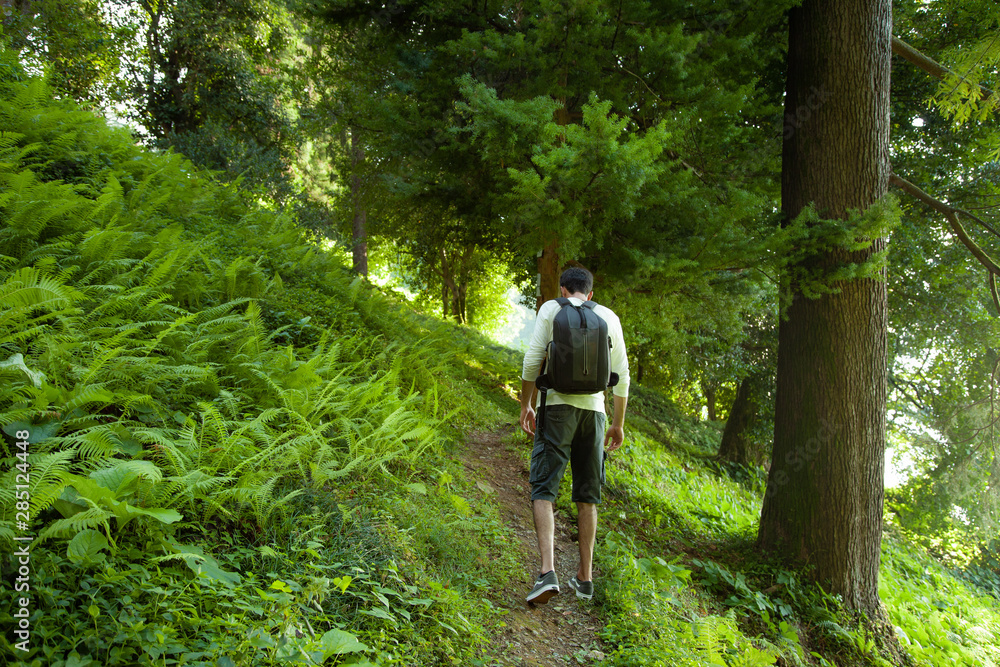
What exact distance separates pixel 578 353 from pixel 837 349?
2968 millimetres

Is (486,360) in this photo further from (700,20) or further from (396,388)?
(700,20)

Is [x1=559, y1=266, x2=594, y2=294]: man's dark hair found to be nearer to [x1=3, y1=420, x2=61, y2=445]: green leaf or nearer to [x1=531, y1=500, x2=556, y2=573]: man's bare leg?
[x1=531, y1=500, x2=556, y2=573]: man's bare leg

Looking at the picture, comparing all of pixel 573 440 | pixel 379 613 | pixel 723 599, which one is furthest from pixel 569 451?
pixel 723 599

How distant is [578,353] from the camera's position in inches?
142

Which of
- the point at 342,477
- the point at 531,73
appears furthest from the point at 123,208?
the point at 531,73

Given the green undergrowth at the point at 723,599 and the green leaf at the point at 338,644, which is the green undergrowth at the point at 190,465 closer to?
the green leaf at the point at 338,644

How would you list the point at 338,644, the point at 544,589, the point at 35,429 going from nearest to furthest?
the point at 338,644
the point at 35,429
the point at 544,589

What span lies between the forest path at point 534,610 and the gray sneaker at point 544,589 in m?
0.10

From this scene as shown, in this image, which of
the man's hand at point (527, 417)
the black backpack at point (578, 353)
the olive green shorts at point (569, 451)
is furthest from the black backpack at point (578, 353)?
A: the man's hand at point (527, 417)

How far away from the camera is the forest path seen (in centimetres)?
322

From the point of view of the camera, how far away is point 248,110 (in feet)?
37.0

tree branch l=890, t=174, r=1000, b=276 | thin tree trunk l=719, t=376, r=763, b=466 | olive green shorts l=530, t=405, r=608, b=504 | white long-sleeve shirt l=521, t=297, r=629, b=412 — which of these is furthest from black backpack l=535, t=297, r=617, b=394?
thin tree trunk l=719, t=376, r=763, b=466

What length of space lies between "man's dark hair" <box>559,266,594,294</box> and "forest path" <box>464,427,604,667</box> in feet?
6.90

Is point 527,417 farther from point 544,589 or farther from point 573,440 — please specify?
point 544,589
